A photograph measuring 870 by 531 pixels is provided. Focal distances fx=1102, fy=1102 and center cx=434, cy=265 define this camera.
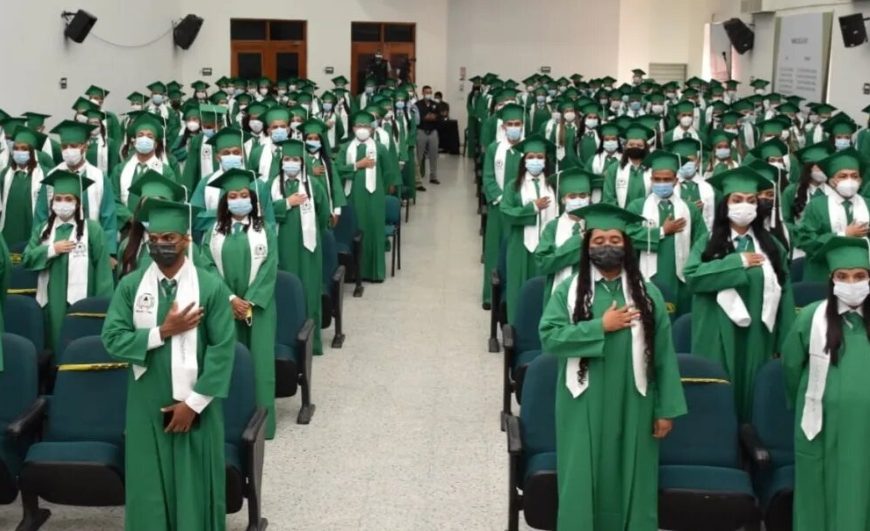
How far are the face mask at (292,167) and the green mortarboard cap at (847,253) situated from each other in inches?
197

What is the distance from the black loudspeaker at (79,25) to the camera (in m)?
16.7

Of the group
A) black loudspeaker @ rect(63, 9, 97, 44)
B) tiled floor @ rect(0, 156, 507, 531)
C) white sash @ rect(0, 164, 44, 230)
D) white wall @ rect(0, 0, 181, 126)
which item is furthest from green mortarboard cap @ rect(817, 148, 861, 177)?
black loudspeaker @ rect(63, 9, 97, 44)

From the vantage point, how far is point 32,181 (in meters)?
9.46

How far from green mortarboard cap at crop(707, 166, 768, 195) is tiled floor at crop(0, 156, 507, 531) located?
2111 millimetres

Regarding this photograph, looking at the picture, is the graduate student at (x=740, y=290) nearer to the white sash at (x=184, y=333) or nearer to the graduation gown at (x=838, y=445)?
the graduation gown at (x=838, y=445)

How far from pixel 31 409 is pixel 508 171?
5960 millimetres

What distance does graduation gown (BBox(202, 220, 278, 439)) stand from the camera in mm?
6770

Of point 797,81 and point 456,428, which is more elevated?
point 797,81

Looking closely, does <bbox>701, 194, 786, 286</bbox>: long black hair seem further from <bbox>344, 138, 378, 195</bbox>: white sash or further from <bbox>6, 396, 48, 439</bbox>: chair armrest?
<bbox>344, 138, 378, 195</bbox>: white sash

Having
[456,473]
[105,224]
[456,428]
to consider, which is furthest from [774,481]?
[105,224]

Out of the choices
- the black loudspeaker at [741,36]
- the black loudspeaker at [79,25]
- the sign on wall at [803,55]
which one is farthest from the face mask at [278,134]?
the black loudspeaker at [741,36]

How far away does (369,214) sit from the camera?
459 inches

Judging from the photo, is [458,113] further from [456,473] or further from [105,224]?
[456,473]

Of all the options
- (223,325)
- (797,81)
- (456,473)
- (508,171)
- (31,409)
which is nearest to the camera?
(223,325)
